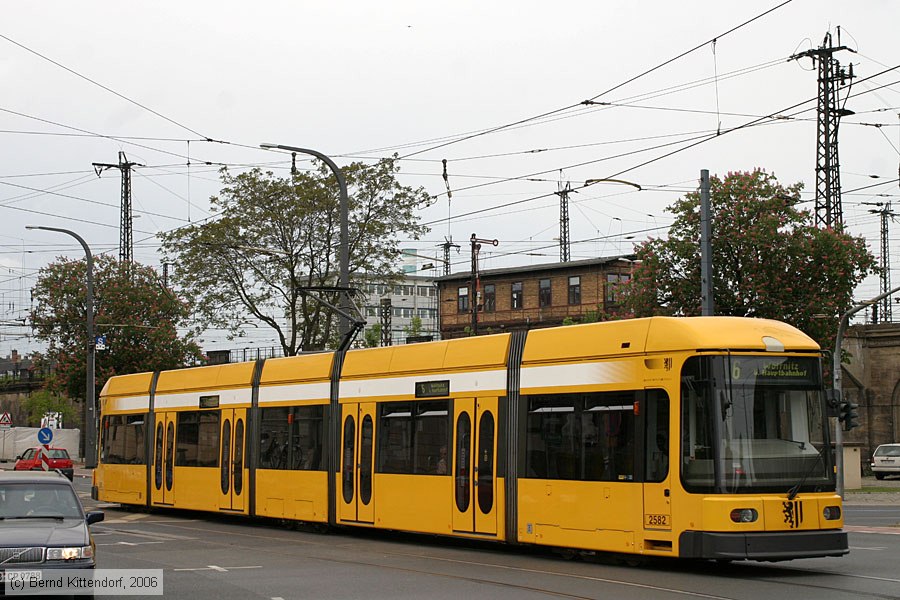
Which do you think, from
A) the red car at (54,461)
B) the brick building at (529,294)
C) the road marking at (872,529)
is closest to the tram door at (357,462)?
the road marking at (872,529)

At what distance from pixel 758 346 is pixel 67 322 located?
168ft

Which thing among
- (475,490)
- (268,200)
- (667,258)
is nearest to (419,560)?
(475,490)

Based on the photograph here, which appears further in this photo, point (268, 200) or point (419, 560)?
point (268, 200)

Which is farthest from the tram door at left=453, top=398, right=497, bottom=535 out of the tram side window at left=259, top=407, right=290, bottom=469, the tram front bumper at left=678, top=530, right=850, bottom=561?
the tram side window at left=259, top=407, right=290, bottom=469

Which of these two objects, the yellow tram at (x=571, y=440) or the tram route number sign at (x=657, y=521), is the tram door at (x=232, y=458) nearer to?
the yellow tram at (x=571, y=440)

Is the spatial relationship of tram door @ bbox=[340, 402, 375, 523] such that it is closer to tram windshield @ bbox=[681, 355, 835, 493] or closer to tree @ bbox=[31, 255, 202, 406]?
tram windshield @ bbox=[681, 355, 835, 493]

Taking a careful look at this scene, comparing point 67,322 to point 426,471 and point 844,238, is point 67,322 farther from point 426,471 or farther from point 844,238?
point 426,471

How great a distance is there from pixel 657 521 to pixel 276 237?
1108 inches

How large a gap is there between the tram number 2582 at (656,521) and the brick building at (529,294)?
197ft

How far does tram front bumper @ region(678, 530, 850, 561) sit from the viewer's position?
547 inches

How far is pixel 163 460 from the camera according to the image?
91.0 ft

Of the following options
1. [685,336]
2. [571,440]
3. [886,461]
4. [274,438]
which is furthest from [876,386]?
[685,336]

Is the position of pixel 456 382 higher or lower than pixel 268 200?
lower

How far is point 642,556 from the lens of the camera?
50.7ft
